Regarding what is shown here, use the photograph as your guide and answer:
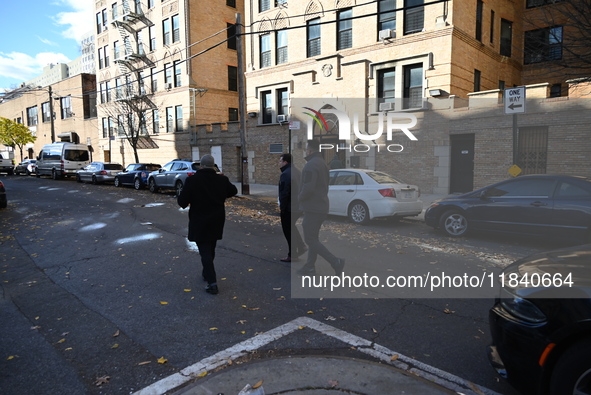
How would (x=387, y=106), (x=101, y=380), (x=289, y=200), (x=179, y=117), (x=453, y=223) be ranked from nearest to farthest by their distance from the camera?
(x=101, y=380) → (x=289, y=200) → (x=453, y=223) → (x=387, y=106) → (x=179, y=117)

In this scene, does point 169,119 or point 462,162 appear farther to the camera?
point 169,119

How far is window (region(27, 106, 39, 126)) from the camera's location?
177ft

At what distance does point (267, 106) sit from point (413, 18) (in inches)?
389

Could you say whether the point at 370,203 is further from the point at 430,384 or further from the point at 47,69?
the point at 47,69

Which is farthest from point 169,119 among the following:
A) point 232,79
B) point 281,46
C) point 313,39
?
point 313,39

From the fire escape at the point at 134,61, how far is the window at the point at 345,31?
18344mm

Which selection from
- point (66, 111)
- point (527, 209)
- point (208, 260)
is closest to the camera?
point (208, 260)

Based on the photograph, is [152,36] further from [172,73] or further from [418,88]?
A: [418,88]

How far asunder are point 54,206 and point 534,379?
1562 centimetres

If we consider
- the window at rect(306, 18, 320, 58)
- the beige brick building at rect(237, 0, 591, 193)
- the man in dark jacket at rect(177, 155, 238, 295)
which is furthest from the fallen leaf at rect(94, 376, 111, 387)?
the window at rect(306, 18, 320, 58)

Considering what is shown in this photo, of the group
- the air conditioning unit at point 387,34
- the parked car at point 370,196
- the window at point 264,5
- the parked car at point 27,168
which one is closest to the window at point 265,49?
the window at point 264,5

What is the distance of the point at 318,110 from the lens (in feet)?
69.3

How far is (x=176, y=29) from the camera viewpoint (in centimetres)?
3081

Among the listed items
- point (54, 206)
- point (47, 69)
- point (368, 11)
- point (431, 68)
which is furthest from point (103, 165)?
point (47, 69)
